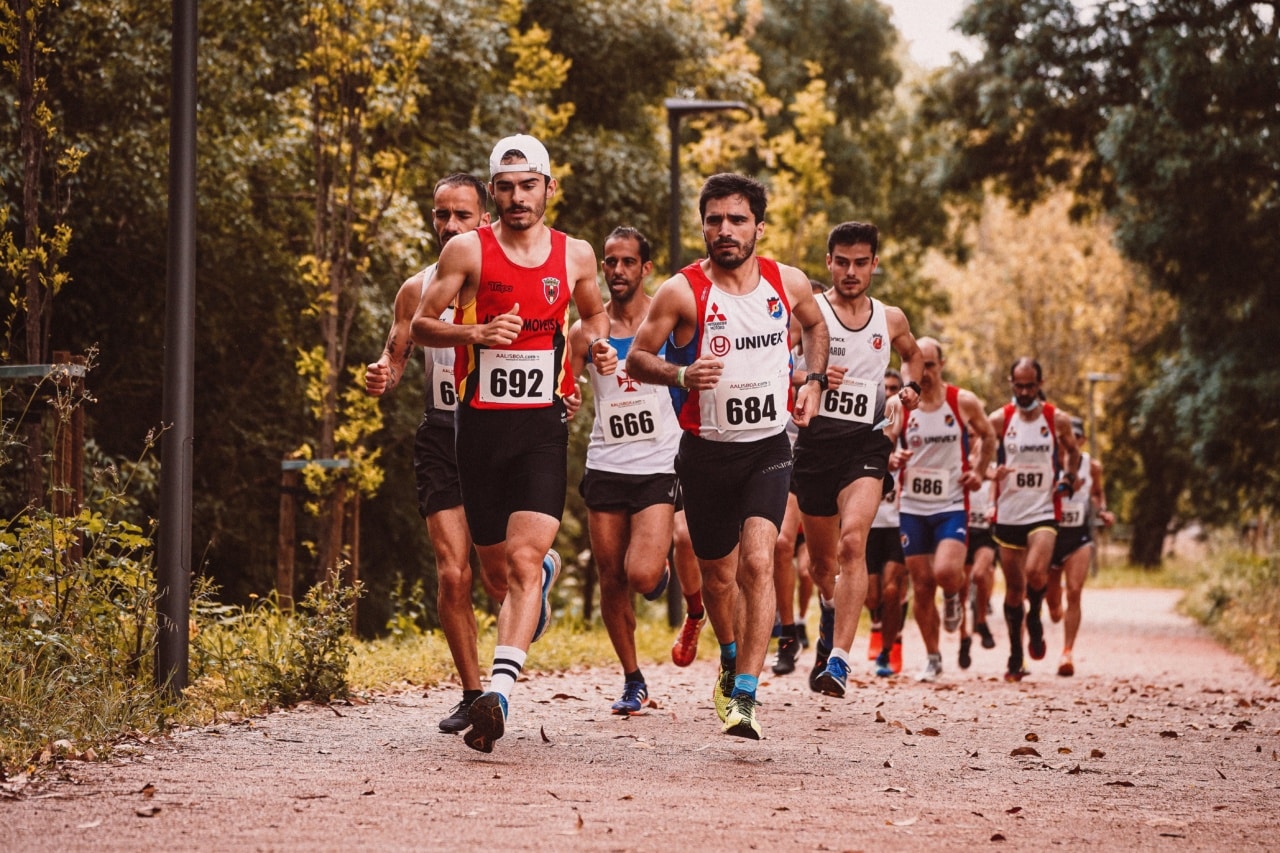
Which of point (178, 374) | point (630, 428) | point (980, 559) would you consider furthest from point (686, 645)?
point (980, 559)

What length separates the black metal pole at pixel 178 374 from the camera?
8391mm

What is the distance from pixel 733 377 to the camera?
7879mm

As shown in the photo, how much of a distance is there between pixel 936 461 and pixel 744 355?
5.77m

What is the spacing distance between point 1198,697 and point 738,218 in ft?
22.3

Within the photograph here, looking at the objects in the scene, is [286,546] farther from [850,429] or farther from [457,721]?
[457,721]

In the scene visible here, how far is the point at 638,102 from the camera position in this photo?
2488cm

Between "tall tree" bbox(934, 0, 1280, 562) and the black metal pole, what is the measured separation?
717 inches

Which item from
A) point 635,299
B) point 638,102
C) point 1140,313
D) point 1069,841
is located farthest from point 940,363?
point 1140,313

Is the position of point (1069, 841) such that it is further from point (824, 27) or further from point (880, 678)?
point (824, 27)

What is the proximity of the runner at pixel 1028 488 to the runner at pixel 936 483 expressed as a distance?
1307 mm

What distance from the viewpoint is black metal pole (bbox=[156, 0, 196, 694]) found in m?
8.39

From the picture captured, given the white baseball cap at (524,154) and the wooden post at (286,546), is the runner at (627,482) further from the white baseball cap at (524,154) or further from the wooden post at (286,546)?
the wooden post at (286,546)

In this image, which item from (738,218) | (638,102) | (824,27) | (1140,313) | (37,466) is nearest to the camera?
(738,218)

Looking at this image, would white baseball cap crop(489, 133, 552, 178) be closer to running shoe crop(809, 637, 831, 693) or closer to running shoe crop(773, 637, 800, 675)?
running shoe crop(809, 637, 831, 693)
